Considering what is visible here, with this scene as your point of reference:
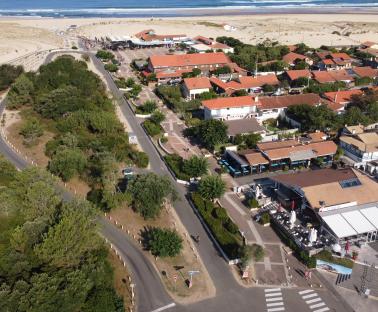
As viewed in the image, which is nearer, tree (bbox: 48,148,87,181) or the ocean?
tree (bbox: 48,148,87,181)

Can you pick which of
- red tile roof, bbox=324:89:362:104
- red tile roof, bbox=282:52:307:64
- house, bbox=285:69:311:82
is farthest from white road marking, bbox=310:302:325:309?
red tile roof, bbox=282:52:307:64

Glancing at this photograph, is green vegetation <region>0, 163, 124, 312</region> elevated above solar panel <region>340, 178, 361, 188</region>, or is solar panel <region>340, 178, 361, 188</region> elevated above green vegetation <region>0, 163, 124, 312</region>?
green vegetation <region>0, 163, 124, 312</region>

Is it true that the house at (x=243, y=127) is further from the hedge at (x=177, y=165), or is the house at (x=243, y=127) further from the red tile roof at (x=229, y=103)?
the hedge at (x=177, y=165)

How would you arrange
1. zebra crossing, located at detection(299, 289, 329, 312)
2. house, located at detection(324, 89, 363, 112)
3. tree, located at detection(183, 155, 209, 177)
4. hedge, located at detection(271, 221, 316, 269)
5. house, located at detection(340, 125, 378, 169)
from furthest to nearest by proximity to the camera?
house, located at detection(324, 89, 363, 112)
house, located at detection(340, 125, 378, 169)
tree, located at detection(183, 155, 209, 177)
hedge, located at detection(271, 221, 316, 269)
zebra crossing, located at detection(299, 289, 329, 312)

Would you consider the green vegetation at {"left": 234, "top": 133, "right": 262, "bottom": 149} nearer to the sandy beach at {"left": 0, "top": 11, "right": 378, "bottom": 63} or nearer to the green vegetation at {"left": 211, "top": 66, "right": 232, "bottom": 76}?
the green vegetation at {"left": 211, "top": 66, "right": 232, "bottom": 76}

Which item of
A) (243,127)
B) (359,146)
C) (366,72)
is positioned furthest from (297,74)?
(359,146)

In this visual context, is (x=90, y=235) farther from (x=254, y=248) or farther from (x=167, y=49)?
(x=167, y=49)
